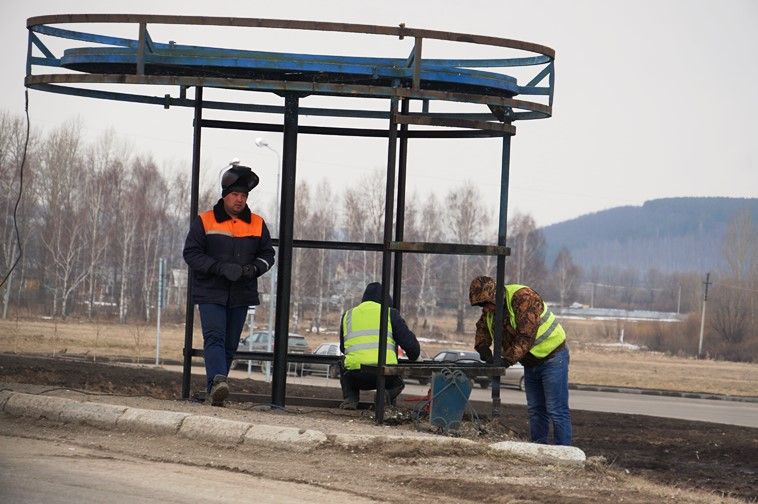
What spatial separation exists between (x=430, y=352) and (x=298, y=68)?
54856 millimetres

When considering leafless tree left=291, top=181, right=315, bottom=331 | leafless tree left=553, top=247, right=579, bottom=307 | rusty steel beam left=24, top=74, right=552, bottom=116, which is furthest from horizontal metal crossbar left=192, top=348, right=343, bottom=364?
leafless tree left=553, top=247, right=579, bottom=307

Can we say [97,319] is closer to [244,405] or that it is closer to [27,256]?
[27,256]

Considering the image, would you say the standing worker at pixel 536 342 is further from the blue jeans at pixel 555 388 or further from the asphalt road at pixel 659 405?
the asphalt road at pixel 659 405

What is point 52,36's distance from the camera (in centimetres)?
1207

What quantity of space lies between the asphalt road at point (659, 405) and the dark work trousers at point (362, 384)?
1402cm

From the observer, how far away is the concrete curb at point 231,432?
33.2 ft

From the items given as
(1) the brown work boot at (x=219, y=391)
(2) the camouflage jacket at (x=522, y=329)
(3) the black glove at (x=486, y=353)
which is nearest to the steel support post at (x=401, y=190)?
(3) the black glove at (x=486, y=353)

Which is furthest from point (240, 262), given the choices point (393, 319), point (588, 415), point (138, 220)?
point (138, 220)

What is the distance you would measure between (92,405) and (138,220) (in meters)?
75.3

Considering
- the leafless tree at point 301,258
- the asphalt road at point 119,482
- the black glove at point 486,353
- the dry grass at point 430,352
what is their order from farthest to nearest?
the leafless tree at point 301,258 < the dry grass at point 430,352 < the black glove at point 486,353 < the asphalt road at point 119,482

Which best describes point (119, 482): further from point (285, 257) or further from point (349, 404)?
point (349, 404)

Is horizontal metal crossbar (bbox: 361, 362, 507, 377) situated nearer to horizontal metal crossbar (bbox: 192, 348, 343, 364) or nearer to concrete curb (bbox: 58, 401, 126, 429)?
horizontal metal crossbar (bbox: 192, 348, 343, 364)

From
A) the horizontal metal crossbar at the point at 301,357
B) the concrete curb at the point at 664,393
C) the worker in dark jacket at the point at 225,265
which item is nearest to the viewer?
the worker in dark jacket at the point at 225,265

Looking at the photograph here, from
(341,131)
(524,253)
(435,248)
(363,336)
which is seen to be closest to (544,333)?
(435,248)
